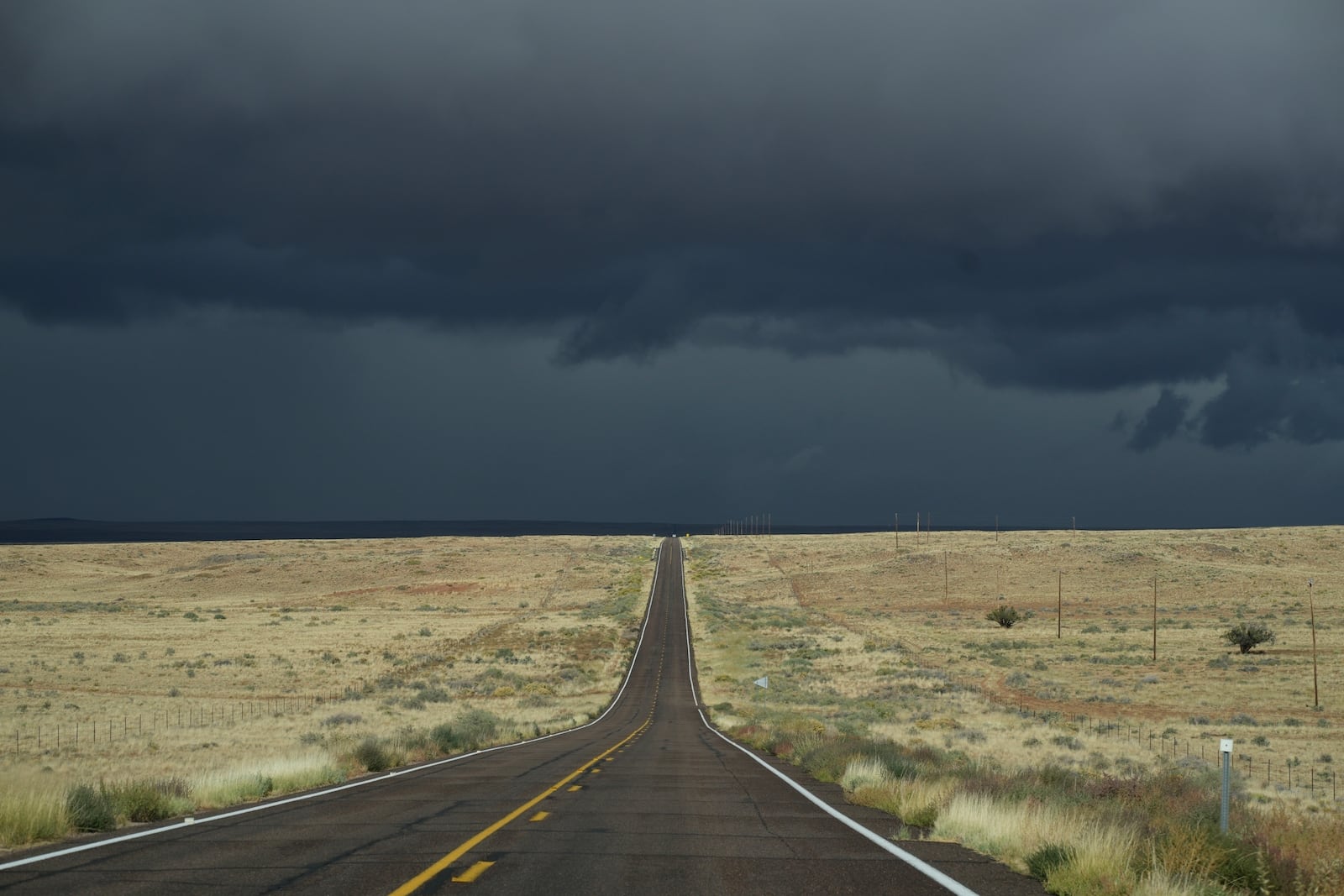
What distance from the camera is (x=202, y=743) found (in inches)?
1436

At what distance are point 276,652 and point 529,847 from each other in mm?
72964

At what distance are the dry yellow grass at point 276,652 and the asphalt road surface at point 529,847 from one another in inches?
142

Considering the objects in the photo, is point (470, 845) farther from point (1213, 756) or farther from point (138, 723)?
point (1213, 756)

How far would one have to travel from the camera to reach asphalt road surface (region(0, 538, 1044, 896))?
920 centimetres

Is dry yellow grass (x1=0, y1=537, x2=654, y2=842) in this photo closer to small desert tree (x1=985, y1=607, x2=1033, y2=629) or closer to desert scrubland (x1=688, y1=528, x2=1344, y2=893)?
desert scrubland (x1=688, y1=528, x2=1344, y2=893)

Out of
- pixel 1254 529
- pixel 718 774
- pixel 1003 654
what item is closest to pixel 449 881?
pixel 718 774

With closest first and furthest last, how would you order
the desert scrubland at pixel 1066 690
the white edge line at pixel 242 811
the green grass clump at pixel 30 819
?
the white edge line at pixel 242 811 < the desert scrubland at pixel 1066 690 < the green grass clump at pixel 30 819

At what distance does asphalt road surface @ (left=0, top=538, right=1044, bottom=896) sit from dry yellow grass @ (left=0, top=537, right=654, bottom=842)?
3.62 m

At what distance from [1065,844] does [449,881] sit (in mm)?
6110

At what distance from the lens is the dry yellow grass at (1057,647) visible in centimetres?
4516

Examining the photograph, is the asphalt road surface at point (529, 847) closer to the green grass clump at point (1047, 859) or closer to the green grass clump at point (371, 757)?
the green grass clump at point (1047, 859)

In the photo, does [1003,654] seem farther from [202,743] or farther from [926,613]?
[202,743]

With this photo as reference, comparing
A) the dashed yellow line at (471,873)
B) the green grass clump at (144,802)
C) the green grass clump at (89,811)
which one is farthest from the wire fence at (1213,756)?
the green grass clump at (89,811)

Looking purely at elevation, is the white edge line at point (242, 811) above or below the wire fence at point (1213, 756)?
above
